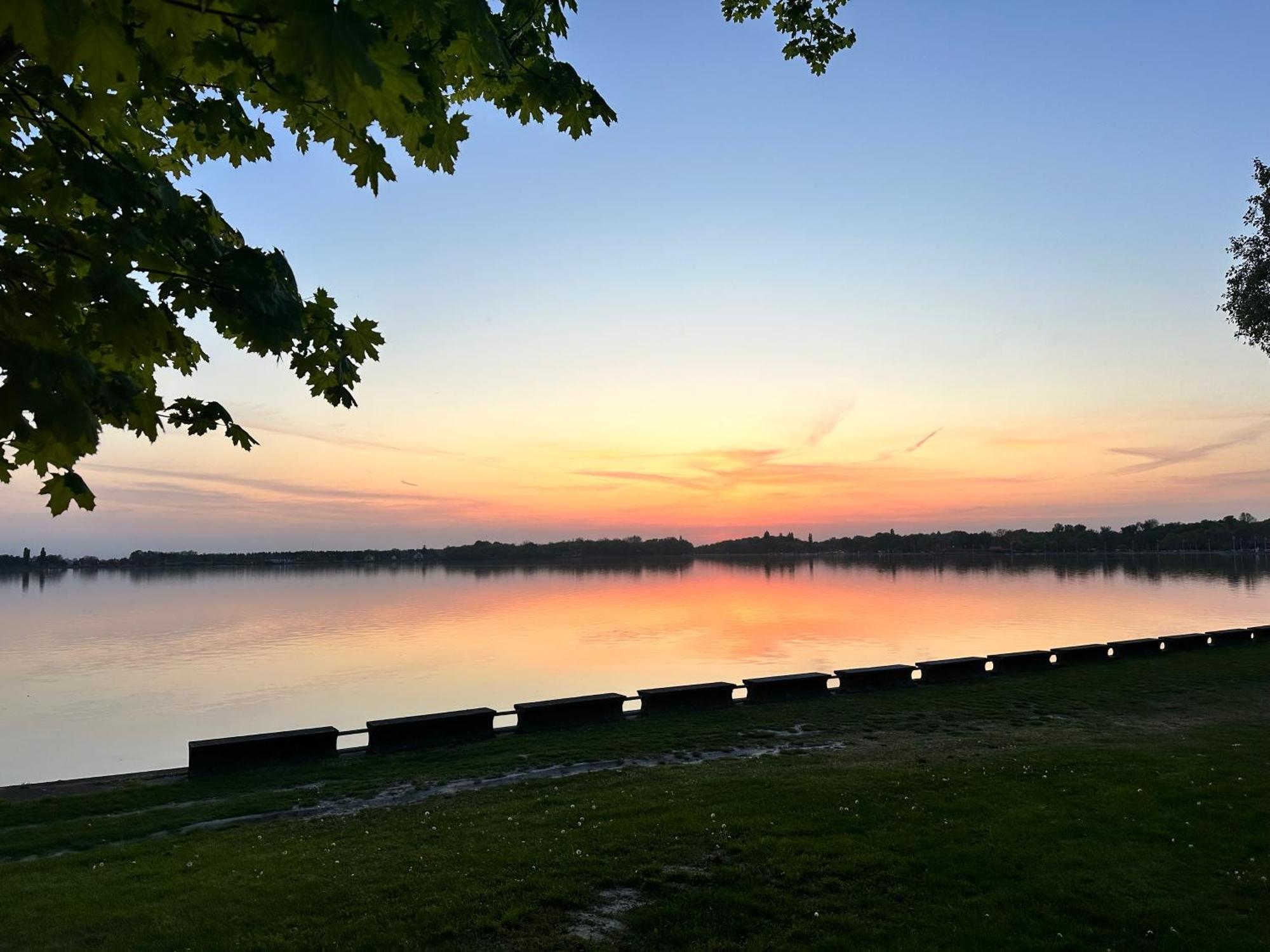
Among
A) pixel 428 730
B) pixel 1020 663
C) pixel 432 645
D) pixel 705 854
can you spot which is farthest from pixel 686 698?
pixel 432 645

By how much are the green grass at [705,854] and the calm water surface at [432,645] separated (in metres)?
15.6

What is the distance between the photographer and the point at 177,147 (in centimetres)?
657

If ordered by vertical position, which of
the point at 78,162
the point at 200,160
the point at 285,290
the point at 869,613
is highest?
the point at 200,160

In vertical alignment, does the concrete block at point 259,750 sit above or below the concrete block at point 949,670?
above

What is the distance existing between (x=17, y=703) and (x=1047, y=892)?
125 feet

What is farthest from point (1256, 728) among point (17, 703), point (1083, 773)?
point (17, 703)

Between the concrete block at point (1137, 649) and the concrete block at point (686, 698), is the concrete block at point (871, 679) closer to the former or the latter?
the concrete block at point (686, 698)

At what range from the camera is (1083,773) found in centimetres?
1204

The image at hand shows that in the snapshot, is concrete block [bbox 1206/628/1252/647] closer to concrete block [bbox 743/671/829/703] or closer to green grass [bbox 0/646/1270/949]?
green grass [bbox 0/646/1270/949]

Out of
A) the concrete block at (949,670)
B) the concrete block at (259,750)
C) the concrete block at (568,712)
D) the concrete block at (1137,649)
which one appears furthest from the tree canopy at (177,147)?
the concrete block at (1137,649)

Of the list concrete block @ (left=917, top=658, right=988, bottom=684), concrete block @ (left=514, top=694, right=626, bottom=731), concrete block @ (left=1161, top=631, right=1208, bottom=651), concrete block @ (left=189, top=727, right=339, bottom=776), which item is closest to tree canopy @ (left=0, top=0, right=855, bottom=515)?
concrete block @ (left=189, top=727, right=339, bottom=776)

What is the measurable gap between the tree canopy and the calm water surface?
2319 centimetres

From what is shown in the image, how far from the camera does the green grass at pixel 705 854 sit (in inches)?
283

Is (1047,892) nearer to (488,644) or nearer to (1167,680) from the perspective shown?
(1167,680)
